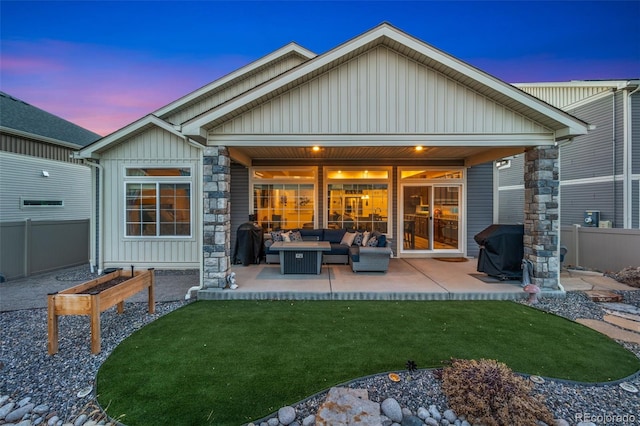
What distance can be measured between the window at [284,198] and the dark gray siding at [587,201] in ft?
34.2

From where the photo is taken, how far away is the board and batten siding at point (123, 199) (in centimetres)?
739

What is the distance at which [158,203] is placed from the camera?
7.53 meters

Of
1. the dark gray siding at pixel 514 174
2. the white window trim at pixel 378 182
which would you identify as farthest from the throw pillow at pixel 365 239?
the dark gray siding at pixel 514 174

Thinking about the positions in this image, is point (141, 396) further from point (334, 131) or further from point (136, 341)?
point (334, 131)

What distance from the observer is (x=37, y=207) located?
9.23 meters

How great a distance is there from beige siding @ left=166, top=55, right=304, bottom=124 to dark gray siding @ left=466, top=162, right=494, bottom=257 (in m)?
6.55

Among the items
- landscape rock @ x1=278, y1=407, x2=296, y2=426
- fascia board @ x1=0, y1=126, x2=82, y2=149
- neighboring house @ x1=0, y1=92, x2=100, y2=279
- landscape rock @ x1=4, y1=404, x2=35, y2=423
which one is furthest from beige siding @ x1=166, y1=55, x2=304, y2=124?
landscape rock @ x1=278, y1=407, x2=296, y2=426

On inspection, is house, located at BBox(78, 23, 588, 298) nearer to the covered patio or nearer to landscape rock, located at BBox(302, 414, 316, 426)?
the covered patio

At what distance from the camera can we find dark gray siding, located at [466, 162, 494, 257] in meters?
8.69

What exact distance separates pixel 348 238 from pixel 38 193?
1012cm

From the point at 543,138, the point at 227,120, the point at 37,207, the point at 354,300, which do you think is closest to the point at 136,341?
the point at 354,300

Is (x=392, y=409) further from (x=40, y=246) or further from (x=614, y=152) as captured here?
(x=614, y=152)

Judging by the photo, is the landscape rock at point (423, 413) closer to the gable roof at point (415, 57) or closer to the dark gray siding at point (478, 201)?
the gable roof at point (415, 57)

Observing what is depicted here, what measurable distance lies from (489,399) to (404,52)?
538cm
